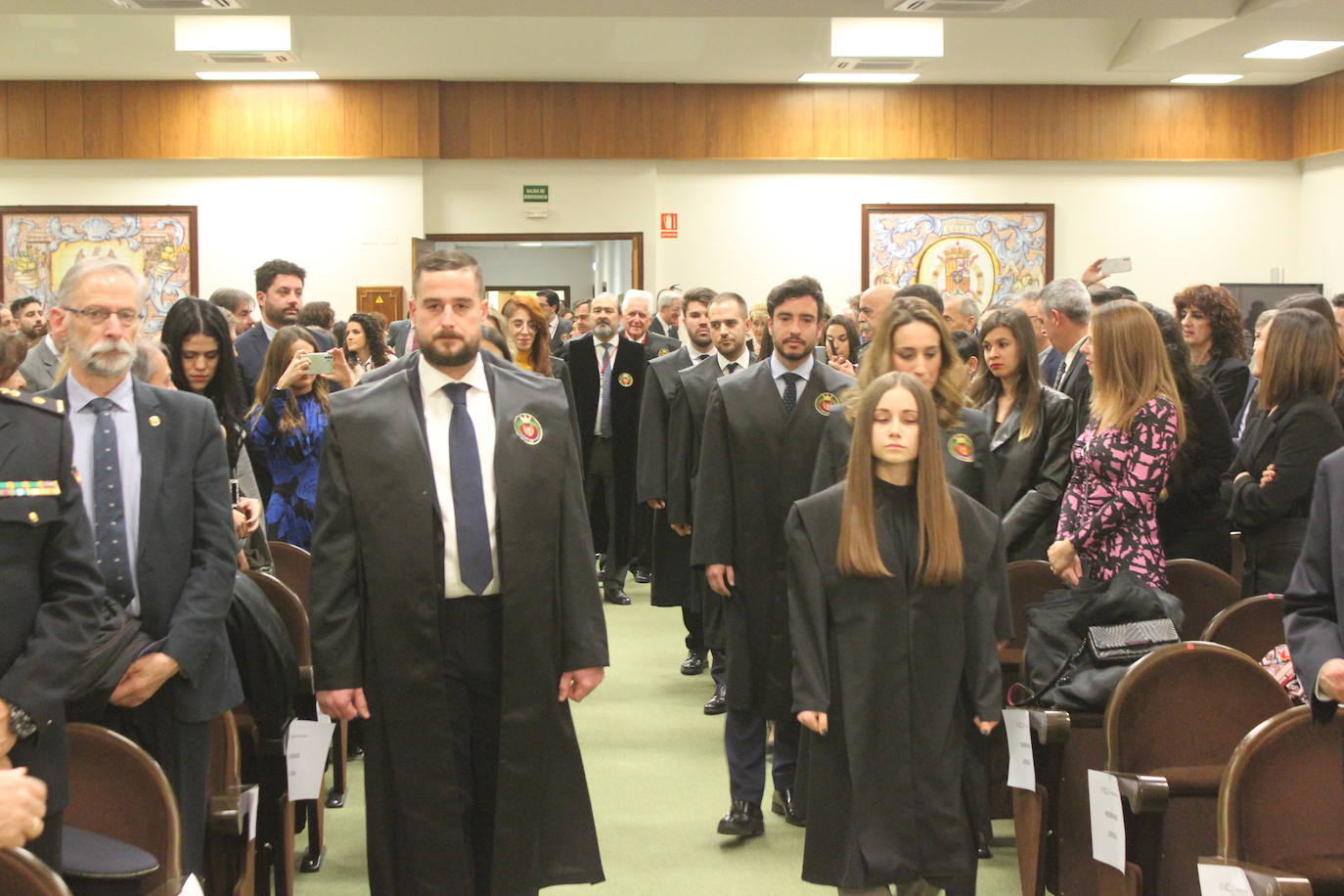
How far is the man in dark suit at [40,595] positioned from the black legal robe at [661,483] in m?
3.70

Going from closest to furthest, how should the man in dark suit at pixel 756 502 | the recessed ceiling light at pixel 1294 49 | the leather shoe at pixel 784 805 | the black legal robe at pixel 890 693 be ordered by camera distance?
1. the black legal robe at pixel 890 693
2. the man in dark suit at pixel 756 502
3. the leather shoe at pixel 784 805
4. the recessed ceiling light at pixel 1294 49

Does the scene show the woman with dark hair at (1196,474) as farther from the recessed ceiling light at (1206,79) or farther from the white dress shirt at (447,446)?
the recessed ceiling light at (1206,79)

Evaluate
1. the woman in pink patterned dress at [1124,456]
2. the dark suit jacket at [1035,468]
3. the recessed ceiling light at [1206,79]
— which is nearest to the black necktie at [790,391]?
the dark suit jacket at [1035,468]

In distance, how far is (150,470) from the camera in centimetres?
296

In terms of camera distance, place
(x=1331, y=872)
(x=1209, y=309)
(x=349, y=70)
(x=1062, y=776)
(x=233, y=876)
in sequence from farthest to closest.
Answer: (x=349, y=70), (x=1209, y=309), (x=1062, y=776), (x=233, y=876), (x=1331, y=872)

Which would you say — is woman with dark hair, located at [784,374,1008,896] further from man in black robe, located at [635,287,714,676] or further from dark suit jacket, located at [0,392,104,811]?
man in black robe, located at [635,287,714,676]

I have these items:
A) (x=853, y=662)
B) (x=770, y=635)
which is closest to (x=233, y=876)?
(x=853, y=662)

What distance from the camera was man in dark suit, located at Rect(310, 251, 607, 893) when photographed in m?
2.91

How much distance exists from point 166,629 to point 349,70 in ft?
32.3

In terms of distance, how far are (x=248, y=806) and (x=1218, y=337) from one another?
4257 mm

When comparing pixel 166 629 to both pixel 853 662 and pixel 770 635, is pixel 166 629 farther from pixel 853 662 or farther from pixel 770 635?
pixel 770 635

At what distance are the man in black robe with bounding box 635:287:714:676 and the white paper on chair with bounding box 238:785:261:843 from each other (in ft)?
9.94

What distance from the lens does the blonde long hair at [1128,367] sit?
3.79m

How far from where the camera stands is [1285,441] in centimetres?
433
